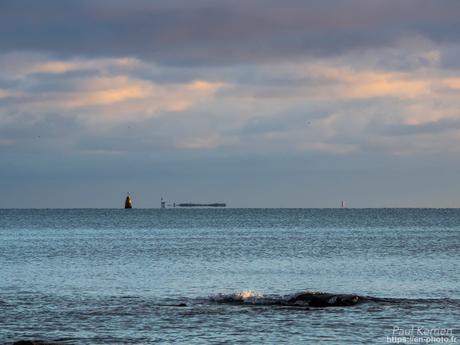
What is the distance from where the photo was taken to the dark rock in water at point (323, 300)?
46.7 meters

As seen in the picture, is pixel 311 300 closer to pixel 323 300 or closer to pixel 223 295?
pixel 323 300

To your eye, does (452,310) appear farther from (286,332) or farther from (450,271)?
(450,271)

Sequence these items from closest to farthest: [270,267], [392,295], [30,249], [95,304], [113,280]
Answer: [95,304]
[392,295]
[113,280]
[270,267]
[30,249]

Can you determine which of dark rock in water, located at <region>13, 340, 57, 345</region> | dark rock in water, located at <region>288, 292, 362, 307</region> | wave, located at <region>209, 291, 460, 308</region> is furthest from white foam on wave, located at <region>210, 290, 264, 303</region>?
dark rock in water, located at <region>13, 340, 57, 345</region>

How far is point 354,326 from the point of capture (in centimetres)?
3988

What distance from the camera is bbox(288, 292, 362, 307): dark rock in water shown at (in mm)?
46656

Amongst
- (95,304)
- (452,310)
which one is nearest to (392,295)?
(452,310)

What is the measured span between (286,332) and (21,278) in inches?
1236

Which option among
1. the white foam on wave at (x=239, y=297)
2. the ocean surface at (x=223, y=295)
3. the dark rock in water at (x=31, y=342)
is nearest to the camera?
the dark rock in water at (x=31, y=342)

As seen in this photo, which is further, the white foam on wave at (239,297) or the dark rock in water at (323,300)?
the white foam on wave at (239,297)

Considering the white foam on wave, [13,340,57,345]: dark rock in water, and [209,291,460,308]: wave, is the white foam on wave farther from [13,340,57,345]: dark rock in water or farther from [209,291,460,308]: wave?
[13,340,57,345]: dark rock in water

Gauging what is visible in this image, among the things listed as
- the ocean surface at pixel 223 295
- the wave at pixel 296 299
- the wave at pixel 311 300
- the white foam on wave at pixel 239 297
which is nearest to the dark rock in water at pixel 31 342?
the ocean surface at pixel 223 295

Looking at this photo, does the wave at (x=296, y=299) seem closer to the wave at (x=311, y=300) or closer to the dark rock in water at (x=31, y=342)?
the wave at (x=311, y=300)

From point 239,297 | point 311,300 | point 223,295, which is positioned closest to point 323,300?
point 311,300
